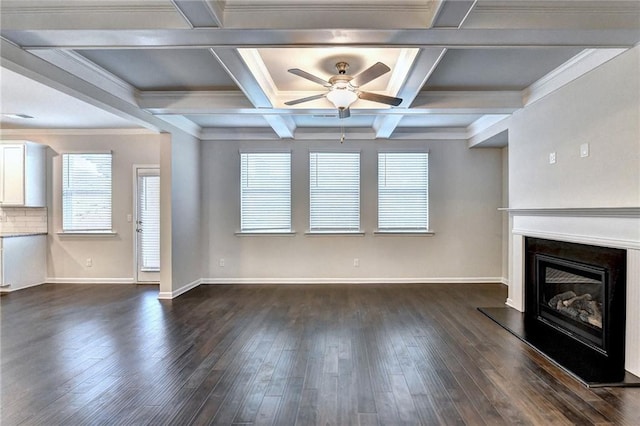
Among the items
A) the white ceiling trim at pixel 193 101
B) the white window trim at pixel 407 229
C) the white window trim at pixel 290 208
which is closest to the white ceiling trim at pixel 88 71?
the white ceiling trim at pixel 193 101

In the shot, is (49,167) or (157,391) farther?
(49,167)

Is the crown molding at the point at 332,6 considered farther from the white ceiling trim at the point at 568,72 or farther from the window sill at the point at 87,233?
the window sill at the point at 87,233

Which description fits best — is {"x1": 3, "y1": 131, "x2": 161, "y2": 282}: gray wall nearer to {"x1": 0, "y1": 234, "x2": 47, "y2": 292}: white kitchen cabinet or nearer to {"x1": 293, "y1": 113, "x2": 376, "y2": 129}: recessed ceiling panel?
{"x1": 0, "y1": 234, "x2": 47, "y2": 292}: white kitchen cabinet

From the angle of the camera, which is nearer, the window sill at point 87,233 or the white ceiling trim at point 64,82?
the white ceiling trim at point 64,82

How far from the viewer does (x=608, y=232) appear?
290cm

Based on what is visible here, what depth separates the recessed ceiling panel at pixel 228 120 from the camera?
5.15 meters

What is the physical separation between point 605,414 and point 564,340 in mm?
1282

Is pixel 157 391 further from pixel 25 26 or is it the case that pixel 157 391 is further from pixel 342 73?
pixel 342 73

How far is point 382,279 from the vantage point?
20.0 feet

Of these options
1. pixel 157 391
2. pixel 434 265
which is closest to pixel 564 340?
pixel 434 265

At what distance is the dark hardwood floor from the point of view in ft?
7.07

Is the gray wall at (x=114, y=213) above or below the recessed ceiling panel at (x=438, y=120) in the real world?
below

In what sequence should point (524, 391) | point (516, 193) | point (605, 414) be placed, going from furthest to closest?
point (516, 193), point (524, 391), point (605, 414)

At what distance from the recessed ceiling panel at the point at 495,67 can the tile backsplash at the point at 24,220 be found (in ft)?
21.6
